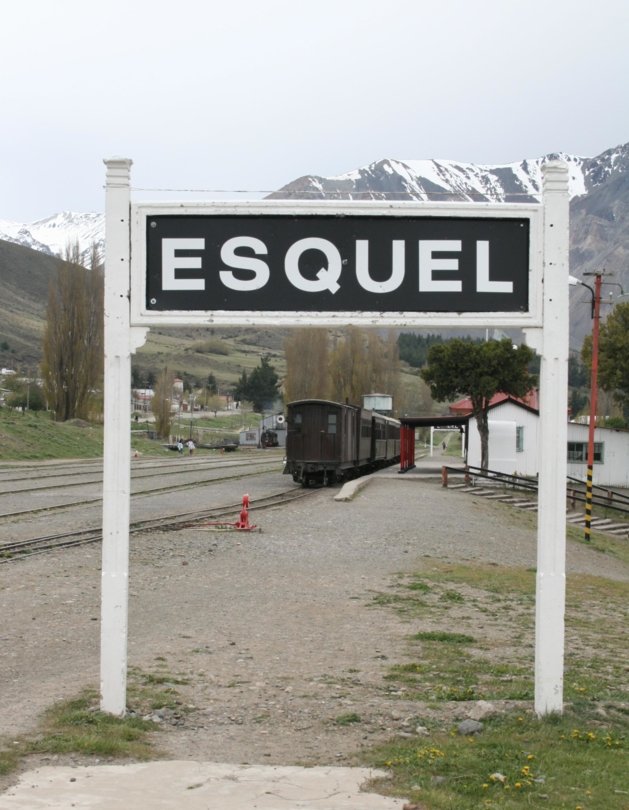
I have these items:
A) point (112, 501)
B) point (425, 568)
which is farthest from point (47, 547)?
point (112, 501)

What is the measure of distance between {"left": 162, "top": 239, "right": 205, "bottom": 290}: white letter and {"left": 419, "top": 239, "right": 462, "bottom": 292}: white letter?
1415 millimetres

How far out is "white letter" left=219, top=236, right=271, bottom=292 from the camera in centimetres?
650

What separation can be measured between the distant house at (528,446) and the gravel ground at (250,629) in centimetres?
2386

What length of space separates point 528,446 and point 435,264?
4114 centimetres

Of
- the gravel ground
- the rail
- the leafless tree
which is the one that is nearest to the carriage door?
the rail

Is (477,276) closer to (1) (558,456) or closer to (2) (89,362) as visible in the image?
(1) (558,456)

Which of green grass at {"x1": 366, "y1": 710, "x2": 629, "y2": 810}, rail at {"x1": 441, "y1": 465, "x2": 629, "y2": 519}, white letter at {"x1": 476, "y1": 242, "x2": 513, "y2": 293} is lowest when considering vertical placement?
rail at {"x1": 441, "y1": 465, "x2": 629, "y2": 519}

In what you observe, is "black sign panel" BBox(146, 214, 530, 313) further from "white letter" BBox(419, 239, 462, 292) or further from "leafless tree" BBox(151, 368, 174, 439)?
"leafless tree" BBox(151, 368, 174, 439)

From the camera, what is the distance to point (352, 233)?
6.54m

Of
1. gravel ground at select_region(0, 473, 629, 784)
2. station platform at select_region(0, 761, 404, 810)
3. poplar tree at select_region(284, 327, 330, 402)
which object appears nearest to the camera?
station platform at select_region(0, 761, 404, 810)

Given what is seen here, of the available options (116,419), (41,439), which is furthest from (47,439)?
(116,419)

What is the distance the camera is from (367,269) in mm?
6527

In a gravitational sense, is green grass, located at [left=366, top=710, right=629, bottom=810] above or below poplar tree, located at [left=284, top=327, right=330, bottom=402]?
below

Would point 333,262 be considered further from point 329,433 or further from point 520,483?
point 520,483
